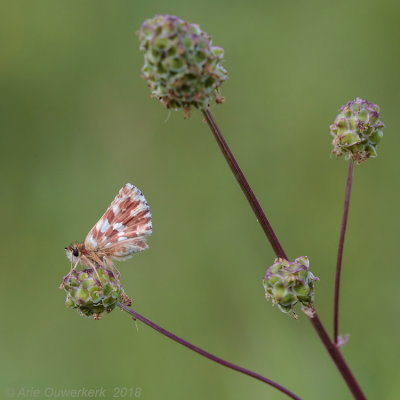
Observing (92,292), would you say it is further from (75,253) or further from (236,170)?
(236,170)

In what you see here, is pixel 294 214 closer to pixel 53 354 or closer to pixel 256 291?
pixel 256 291

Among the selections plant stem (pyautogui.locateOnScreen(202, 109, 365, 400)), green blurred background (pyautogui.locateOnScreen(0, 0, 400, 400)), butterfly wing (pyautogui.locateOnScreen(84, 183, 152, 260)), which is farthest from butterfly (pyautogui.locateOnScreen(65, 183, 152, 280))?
green blurred background (pyautogui.locateOnScreen(0, 0, 400, 400))

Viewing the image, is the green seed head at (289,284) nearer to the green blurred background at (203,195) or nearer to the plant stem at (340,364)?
the plant stem at (340,364)

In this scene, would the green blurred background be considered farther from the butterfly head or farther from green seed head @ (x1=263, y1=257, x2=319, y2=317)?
the butterfly head

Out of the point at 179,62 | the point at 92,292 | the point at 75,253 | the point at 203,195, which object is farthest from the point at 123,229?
the point at 203,195

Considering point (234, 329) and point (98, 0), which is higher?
point (98, 0)

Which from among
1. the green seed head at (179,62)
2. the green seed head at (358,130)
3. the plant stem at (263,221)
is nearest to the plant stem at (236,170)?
the plant stem at (263,221)

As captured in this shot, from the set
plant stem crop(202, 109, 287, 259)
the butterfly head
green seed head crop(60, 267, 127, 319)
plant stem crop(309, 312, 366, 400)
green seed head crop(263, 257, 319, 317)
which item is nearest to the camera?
plant stem crop(202, 109, 287, 259)

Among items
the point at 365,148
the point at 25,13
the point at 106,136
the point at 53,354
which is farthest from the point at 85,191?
the point at 365,148
